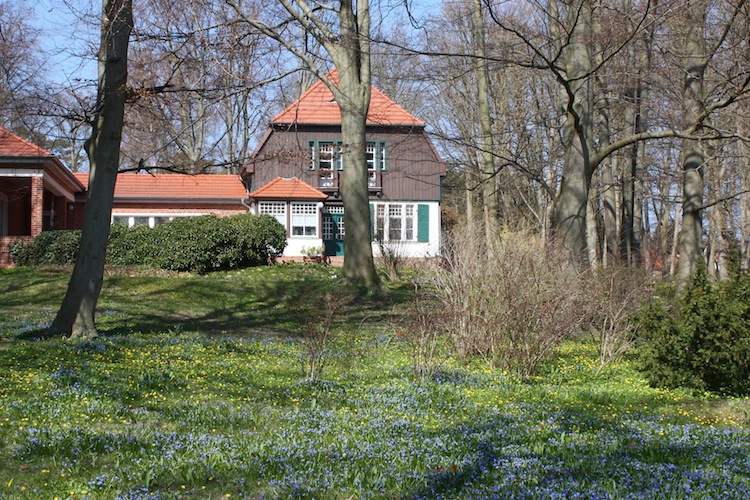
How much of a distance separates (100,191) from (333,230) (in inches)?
1073

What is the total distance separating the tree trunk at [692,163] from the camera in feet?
57.2

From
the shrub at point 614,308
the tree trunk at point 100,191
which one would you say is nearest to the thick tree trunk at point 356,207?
the shrub at point 614,308

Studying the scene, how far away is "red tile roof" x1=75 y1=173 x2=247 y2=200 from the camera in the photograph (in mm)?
39469

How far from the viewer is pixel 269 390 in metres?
8.30

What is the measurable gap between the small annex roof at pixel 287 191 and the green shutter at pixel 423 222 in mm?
5507

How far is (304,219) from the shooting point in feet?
119

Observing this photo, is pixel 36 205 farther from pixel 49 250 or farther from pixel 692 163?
pixel 692 163

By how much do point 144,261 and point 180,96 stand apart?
9.75m

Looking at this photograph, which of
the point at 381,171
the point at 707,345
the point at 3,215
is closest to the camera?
the point at 707,345

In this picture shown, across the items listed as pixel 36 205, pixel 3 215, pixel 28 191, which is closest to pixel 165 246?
pixel 36 205

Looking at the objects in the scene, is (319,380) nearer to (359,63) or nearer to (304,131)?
(359,63)

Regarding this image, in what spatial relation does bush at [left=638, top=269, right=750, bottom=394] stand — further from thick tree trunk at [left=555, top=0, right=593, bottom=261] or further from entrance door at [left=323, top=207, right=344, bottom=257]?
entrance door at [left=323, top=207, right=344, bottom=257]

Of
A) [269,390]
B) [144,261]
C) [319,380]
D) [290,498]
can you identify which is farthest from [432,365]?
[144,261]

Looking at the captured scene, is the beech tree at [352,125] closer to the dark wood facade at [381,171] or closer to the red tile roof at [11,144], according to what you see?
the red tile roof at [11,144]
